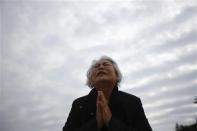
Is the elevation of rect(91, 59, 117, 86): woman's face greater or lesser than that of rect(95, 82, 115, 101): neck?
greater

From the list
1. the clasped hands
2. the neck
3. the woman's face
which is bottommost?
the clasped hands

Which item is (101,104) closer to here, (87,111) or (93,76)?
(87,111)

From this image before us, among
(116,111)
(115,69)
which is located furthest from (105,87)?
(115,69)

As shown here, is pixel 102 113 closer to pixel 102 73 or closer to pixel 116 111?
pixel 116 111

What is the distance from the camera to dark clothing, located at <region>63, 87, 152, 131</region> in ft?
15.6

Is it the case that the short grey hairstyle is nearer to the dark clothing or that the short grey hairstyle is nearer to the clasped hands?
the dark clothing

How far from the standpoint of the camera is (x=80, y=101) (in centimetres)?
520

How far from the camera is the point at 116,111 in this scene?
493 centimetres

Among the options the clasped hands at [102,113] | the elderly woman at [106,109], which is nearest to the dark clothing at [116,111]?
the elderly woman at [106,109]

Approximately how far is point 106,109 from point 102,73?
3.74ft

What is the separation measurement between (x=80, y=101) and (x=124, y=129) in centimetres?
117

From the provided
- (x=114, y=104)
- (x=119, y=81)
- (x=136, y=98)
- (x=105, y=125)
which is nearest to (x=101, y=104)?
(x=105, y=125)

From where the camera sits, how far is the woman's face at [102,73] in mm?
5211

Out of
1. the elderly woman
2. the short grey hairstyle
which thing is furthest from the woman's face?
the short grey hairstyle
